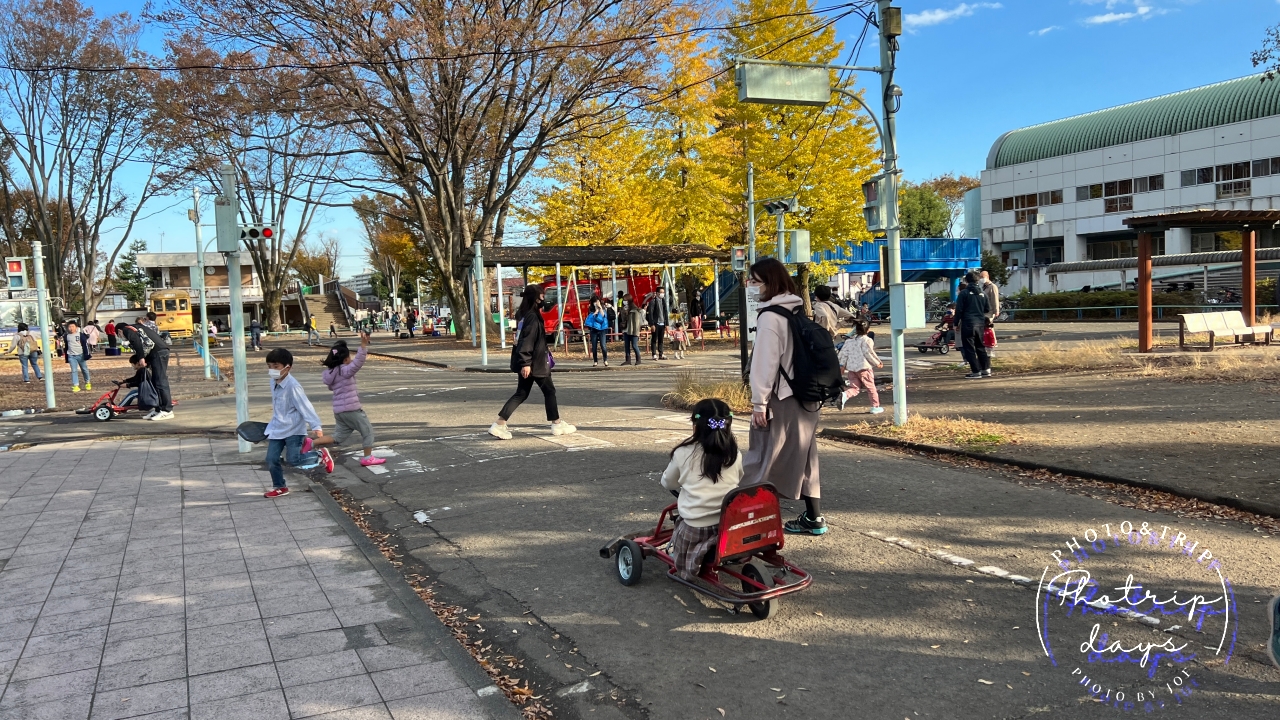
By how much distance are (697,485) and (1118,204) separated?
176 feet

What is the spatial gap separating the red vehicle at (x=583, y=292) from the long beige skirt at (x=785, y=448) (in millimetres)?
24345

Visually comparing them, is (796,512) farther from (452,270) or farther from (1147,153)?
(1147,153)

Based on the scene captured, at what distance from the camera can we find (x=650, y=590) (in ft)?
16.0

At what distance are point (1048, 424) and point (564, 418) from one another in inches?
239

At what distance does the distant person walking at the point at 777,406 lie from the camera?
518 cm

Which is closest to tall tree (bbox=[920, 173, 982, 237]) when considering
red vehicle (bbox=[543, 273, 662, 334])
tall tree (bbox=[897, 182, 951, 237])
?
tall tree (bbox=[897, 182, 951, 237])

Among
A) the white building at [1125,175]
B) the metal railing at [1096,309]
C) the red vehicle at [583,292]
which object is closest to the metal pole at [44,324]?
the red vehicle at [583,292]

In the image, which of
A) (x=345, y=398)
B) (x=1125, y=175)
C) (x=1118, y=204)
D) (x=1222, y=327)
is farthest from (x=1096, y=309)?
(x=345, y=398)

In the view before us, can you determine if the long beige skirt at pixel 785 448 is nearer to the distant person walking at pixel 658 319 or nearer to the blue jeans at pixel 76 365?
the distant person walking at pixel 658 319

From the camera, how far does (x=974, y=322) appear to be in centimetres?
1378

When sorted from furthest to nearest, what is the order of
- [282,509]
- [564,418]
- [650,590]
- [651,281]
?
[651,281]
[564,418]
[282,509]
[650,590]

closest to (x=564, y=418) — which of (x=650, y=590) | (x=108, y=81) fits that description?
(x=650, y=590)

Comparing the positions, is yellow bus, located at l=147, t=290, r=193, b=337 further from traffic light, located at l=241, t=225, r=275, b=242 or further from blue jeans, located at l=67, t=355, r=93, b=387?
traffic light, located at l=241, t=225, r=275, b=242

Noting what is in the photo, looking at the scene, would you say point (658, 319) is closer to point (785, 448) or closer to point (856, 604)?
point (785, 448)
